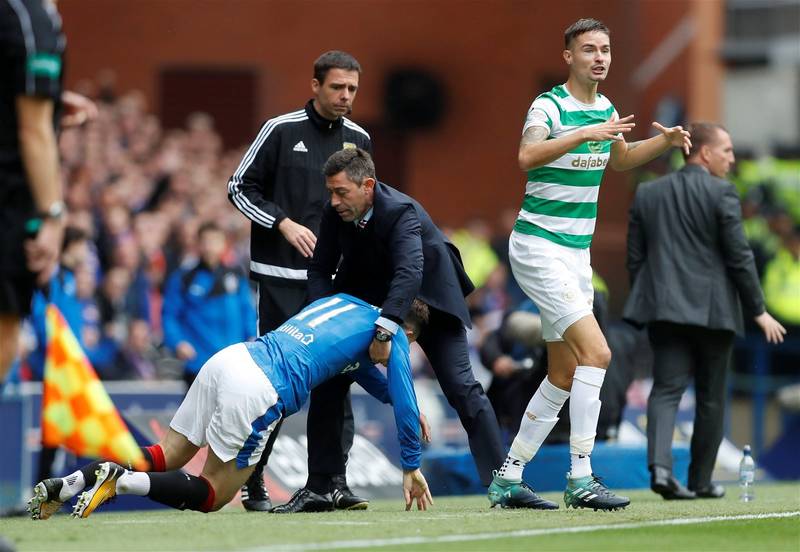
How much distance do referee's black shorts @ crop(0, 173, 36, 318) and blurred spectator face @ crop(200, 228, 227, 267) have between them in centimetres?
623

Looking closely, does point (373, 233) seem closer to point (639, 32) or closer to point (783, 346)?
point (783, 346)

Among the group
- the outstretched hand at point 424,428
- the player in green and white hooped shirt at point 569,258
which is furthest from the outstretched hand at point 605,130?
the outstretched hand at point 424,428

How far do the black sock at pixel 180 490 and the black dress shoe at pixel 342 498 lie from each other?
43.2 inches

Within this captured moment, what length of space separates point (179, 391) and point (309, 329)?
15.9 feet

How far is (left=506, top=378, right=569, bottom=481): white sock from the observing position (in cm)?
834

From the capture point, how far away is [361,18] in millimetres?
26609

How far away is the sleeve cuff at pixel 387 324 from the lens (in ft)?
25.7

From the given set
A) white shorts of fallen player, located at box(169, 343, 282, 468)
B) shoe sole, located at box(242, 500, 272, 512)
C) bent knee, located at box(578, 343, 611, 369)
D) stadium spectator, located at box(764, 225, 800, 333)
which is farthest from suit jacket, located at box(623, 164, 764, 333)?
stadium spectator, located at box(764, 225, 800, 333)

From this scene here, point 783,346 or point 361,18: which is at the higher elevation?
point 361,18

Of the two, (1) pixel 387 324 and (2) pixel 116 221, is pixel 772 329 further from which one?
(2) pixel 116 221

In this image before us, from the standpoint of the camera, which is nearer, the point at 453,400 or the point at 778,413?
the point at 453,400

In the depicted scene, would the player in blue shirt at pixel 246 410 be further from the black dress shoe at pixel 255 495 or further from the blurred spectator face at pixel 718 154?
the blurred spectator face at pixel 718 154

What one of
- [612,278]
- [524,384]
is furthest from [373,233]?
[612,278]

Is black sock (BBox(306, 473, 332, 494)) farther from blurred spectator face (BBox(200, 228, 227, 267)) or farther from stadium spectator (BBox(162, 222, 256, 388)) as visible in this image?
blurred spectator face (BBox(200, 228, 227, 267))
